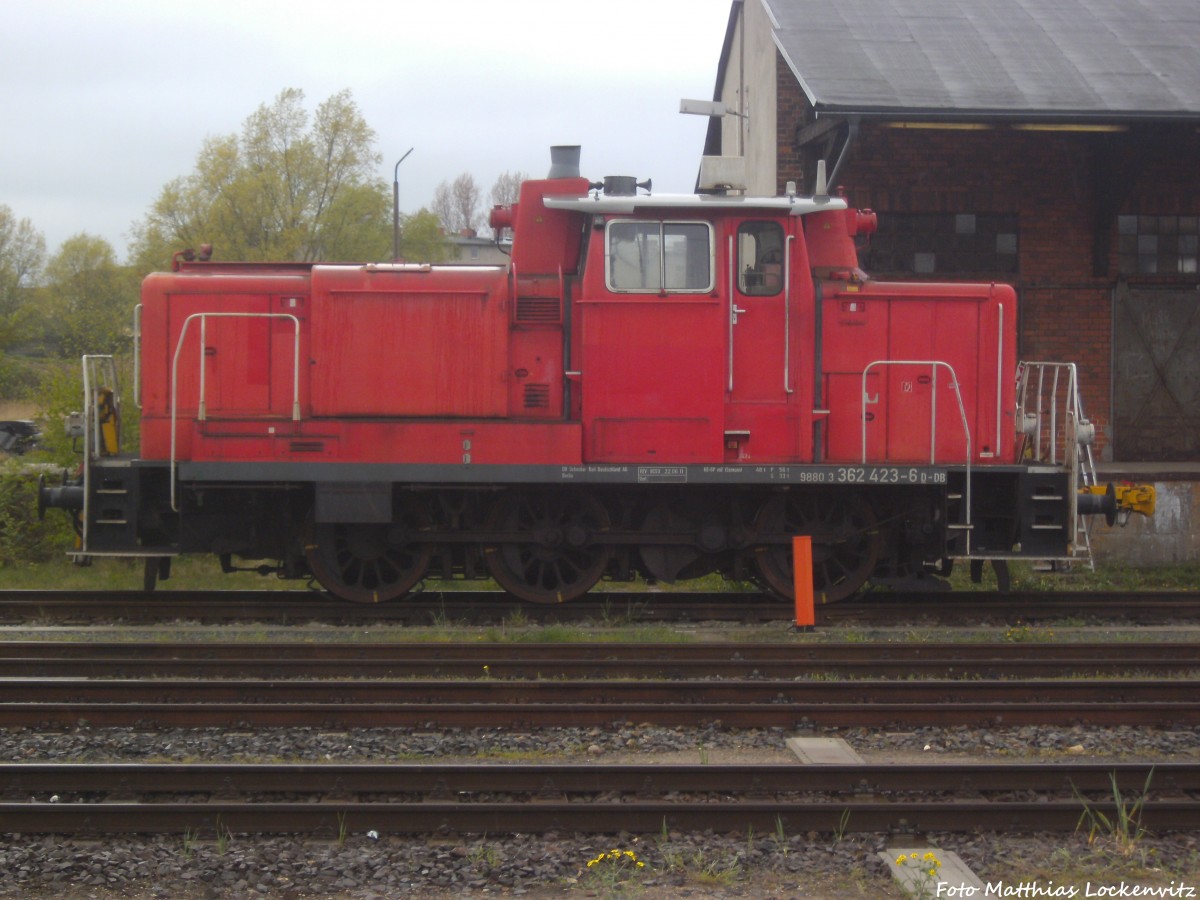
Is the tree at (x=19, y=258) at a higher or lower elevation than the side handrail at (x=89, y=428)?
higher

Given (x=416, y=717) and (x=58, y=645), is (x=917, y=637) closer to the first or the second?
(x=416, y=717)

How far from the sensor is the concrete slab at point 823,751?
20.7 feet

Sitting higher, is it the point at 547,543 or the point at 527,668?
the point at 547,543

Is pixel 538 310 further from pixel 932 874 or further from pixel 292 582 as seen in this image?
pixel 932 874

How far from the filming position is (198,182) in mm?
45844

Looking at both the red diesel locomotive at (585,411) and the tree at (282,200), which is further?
the tree at (282,200)

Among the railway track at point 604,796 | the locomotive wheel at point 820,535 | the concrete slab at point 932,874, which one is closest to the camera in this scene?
the concrete slab at point 932,874

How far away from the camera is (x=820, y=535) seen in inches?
412

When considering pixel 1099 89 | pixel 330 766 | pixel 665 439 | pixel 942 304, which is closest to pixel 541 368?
pixel 665 439

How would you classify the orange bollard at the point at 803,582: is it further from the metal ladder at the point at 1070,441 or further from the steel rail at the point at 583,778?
the steel rail at the point at 583,778

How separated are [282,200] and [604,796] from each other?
139 feet

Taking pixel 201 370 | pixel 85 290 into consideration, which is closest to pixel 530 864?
pixel 201 370

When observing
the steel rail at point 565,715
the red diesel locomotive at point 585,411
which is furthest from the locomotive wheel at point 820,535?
the steel rail at point 565,715

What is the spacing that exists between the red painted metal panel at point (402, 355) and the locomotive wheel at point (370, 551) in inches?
39.1
